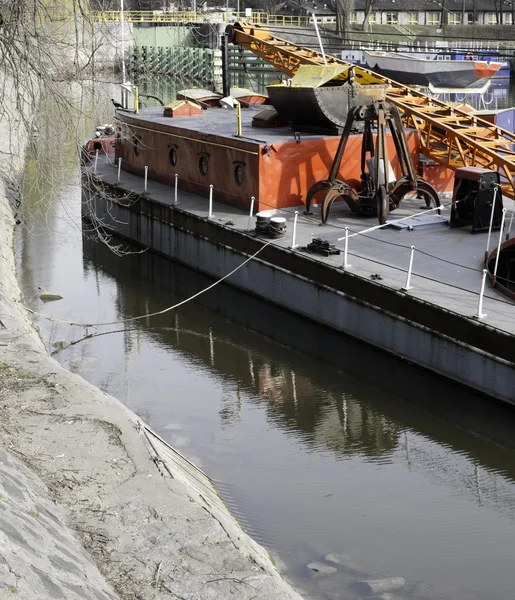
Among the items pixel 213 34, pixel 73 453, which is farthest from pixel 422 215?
pixel 213 34

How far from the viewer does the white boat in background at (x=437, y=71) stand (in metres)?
55.3

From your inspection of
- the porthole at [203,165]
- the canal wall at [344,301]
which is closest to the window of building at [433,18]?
the canal wall at [344,301]

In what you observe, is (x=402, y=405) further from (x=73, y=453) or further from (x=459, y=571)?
(x=73, y=453)

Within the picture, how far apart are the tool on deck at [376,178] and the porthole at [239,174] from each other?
6.02 ft

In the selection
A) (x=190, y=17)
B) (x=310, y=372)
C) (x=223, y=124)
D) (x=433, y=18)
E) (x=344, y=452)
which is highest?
(x=433, y=18)

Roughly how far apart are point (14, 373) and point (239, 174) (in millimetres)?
10121

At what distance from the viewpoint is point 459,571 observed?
1122cm

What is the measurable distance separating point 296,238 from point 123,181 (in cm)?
905

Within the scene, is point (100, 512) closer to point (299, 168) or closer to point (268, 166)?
point (268, 166)

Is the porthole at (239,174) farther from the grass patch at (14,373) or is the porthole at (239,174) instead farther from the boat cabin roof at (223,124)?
the grass patch at (14,373)

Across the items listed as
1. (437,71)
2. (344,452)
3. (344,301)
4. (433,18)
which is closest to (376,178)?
(344,301)

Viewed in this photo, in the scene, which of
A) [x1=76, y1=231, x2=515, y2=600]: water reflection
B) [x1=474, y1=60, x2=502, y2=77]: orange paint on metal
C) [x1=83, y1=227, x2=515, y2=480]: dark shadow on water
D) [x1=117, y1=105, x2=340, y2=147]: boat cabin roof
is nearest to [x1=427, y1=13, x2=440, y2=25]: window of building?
[x1=474, y1=60, x2=502, y2=77]: orange paint on metal

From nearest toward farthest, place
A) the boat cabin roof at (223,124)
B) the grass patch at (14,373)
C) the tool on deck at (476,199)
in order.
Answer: the grass patch at (14,373) < the tool on deck at (476,199) < the boat cabin roof at (223,124)

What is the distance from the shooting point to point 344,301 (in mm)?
18250
